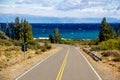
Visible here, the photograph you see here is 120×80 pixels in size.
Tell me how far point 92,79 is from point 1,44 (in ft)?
184

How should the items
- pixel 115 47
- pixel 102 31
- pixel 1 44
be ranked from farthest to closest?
pixel 102 31, pixel 1 44, pixel 115 47

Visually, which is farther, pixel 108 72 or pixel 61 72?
pixel 108 72

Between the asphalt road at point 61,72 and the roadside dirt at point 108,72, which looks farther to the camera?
the roadside dirt at point 108,72

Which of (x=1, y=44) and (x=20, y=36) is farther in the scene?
(x=20, y=36)

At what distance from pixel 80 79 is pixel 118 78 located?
9.50 ft

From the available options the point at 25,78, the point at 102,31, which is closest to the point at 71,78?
the point at 25,78

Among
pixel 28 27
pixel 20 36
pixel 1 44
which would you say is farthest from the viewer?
pixel 20 36

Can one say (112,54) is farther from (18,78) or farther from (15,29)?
(15,29)

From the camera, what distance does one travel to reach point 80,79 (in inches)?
803

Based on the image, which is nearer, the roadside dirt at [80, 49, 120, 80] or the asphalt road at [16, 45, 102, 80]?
the asphalt road at [16, 45, 102, 80]

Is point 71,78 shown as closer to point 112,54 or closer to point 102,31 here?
point 112,54

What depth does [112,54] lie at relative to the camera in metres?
43.1

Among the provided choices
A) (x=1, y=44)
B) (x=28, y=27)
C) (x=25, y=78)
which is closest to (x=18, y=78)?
(x=25, y=78)

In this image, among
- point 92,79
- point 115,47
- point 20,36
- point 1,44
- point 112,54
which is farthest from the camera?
point 20,36
